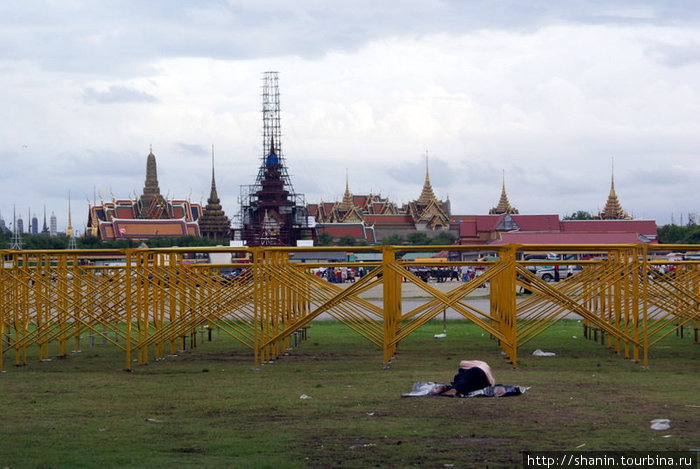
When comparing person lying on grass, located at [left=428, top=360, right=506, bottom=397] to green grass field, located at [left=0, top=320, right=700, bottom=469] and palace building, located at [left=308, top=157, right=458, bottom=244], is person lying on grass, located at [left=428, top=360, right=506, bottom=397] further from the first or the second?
palace building, located at [left=308, top=157, right=458, bottom=244]

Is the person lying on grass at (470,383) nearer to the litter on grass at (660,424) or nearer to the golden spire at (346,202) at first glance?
the litter on grass at (660,424)

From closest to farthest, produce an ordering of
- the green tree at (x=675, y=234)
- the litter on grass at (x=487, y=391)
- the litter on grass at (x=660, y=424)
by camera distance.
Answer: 1. the litter on grass at (x=660, y=424)
2. the litter on grass at (x=487, y=391)
3. the green tree at (x=675, y=234)

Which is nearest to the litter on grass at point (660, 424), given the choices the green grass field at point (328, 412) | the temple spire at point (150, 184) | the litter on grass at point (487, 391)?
the green grass field at point (328, 412)

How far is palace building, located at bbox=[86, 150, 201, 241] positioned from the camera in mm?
122750

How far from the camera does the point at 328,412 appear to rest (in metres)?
13.0

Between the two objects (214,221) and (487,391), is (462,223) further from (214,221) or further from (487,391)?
(487,391)

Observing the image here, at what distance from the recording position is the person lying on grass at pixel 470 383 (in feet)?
46.2

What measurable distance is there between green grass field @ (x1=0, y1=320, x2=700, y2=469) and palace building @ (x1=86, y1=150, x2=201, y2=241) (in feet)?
340

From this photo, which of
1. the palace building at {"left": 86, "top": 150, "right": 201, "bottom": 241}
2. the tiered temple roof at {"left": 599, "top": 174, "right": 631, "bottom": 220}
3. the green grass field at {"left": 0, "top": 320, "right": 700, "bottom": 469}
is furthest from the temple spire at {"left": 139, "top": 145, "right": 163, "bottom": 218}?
the green grass field at {"left": 0, "top": 320, "right": 700, "bottom": 469}

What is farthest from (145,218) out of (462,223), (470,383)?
(470,383)

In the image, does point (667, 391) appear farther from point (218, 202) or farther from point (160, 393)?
point (218, 202)

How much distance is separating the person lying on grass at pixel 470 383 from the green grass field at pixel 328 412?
335mm

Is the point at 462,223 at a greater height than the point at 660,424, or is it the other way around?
the point at 462,223

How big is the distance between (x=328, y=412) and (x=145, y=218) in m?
127
